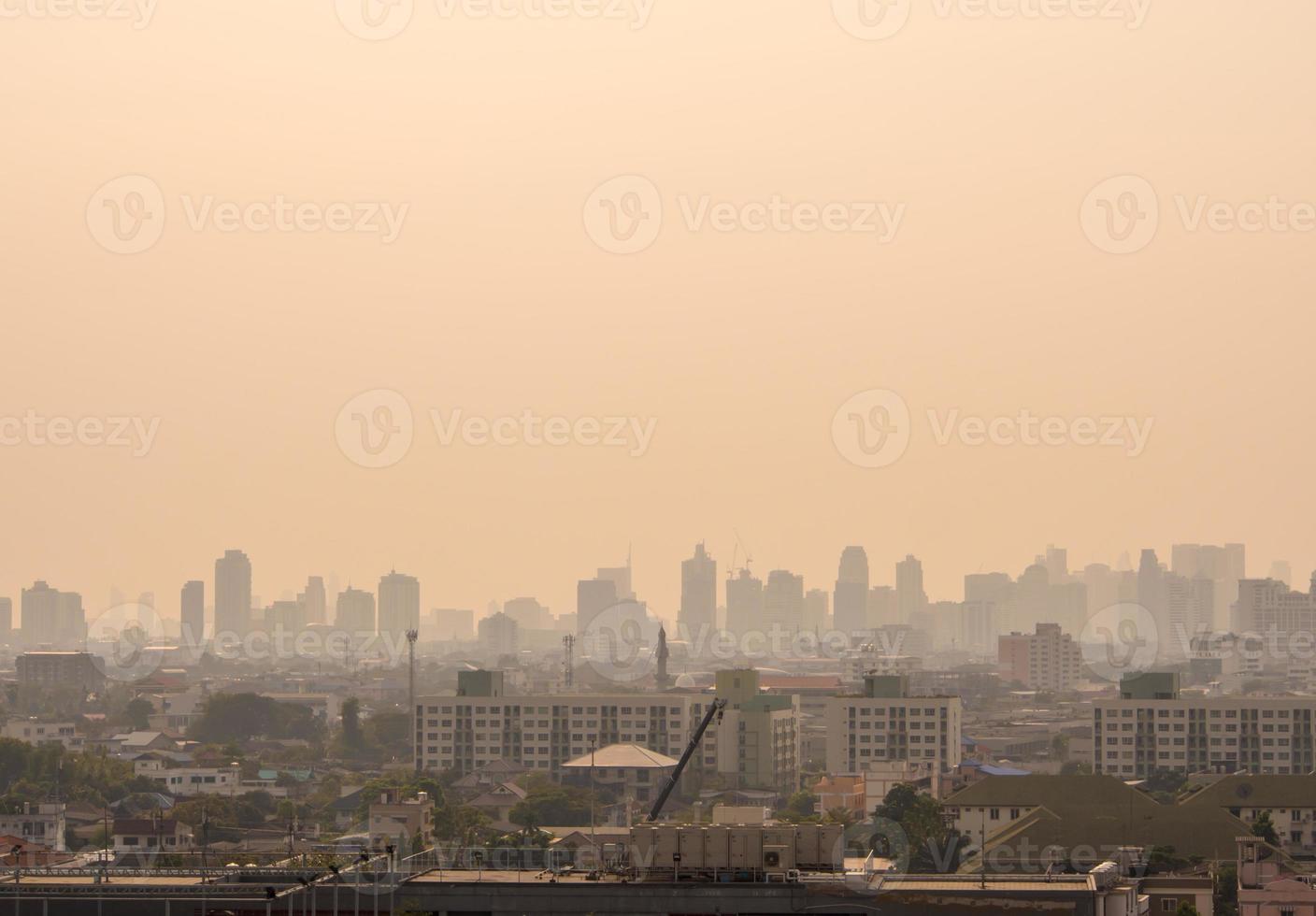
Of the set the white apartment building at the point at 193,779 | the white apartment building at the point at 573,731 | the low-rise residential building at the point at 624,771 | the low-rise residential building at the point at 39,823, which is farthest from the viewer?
the white apartment building at the point at 573,731

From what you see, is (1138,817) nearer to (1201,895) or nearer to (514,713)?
(1201,895)

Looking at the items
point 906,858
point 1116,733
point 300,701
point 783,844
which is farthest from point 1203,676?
point 783,844

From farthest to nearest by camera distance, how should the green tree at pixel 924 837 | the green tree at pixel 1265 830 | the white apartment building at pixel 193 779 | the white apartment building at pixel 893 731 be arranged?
the white apartment building at pixel 893 731, the white apartment building at pixel 193 779, the green tree at pixel 1265 830, the green tree at pixel 924 837

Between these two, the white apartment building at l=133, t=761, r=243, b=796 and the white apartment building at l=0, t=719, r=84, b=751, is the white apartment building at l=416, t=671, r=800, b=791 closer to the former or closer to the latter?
the white apartment building at l=133, t=761, r=243, b=796

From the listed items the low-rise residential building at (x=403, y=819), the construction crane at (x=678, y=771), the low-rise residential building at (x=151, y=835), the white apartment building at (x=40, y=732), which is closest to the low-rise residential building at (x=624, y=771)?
the construction crane at (x=678, y=771)

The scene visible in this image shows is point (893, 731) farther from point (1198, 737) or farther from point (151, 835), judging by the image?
point (151, 835)

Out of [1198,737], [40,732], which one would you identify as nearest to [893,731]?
[1198,737]

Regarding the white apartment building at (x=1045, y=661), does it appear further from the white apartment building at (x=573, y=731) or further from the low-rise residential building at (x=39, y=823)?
the low-rise residential building at (x=39, y=823)
